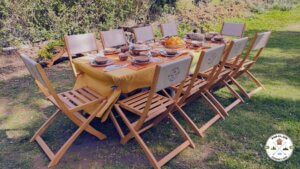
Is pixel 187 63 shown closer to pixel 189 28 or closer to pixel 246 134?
pixel 246 134

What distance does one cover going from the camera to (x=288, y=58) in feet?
20.1

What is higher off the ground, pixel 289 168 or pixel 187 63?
pixel 187 63

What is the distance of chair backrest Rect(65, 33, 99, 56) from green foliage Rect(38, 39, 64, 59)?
2364 millimetres

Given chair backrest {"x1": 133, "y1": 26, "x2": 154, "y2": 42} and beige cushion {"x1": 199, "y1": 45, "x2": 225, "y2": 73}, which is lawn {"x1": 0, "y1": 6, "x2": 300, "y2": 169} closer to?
beige cushion {"x1": 199, "y1": 45, "x2": 225, "y2": 73}

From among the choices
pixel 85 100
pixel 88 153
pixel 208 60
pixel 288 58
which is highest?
pixel 208 60

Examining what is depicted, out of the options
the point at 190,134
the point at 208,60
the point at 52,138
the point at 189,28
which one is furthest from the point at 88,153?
the point at 189,28

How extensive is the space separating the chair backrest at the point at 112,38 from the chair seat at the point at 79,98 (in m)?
1.22

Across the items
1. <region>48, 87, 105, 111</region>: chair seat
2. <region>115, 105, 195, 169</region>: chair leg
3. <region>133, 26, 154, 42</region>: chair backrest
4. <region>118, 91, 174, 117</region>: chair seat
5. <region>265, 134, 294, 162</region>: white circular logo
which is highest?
<region>133, 26, 154, 42</region>: chair backrest

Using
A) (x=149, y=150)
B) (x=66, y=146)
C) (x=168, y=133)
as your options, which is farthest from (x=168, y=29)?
(x=66, y=146)

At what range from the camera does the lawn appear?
2863 mm

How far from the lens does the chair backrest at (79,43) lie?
3.80 metres

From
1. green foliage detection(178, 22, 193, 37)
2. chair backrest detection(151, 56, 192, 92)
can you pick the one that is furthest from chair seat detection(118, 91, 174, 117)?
green foliage detection(178, 22, 193, 37)

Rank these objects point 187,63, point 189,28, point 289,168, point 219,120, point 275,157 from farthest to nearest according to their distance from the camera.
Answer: point 189,28
point 219,120
point 275,157
point 289,168
point 187,63

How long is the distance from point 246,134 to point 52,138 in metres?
2.50
